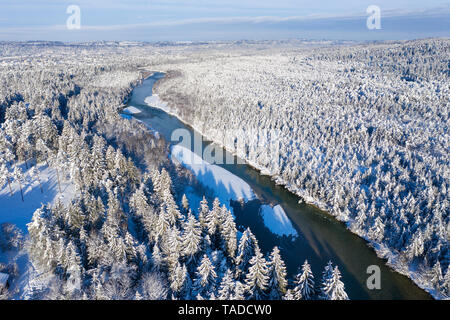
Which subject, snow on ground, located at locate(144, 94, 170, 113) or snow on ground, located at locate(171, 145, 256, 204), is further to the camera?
snow on ground, located at locate(144, 94, 170, 113)

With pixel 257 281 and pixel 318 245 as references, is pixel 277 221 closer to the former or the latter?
pixel 318 245

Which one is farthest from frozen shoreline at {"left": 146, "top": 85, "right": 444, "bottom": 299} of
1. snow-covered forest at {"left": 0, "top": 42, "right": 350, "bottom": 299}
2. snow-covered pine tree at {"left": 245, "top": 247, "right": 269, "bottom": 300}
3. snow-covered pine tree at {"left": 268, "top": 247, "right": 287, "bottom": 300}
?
snow-covered pine tree at {"left": 245, "top": 247, "right": 269, "bottom": 300}

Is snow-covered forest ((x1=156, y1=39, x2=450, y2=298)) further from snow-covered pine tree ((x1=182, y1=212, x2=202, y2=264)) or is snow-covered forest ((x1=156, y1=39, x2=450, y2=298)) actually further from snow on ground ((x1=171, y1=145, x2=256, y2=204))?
snow-covered pine tree ((x1=182, y1=212, x2=202, y2=264))

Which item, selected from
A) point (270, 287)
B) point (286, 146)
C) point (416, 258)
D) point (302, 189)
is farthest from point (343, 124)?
point (270, 287)

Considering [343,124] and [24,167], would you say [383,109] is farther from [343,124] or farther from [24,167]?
[24,167]

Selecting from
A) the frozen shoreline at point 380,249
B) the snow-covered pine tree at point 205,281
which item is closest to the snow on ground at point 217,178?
the frozen shoreline at point 380,249

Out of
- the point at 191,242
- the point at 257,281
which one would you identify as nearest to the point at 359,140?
the point at 257,281
